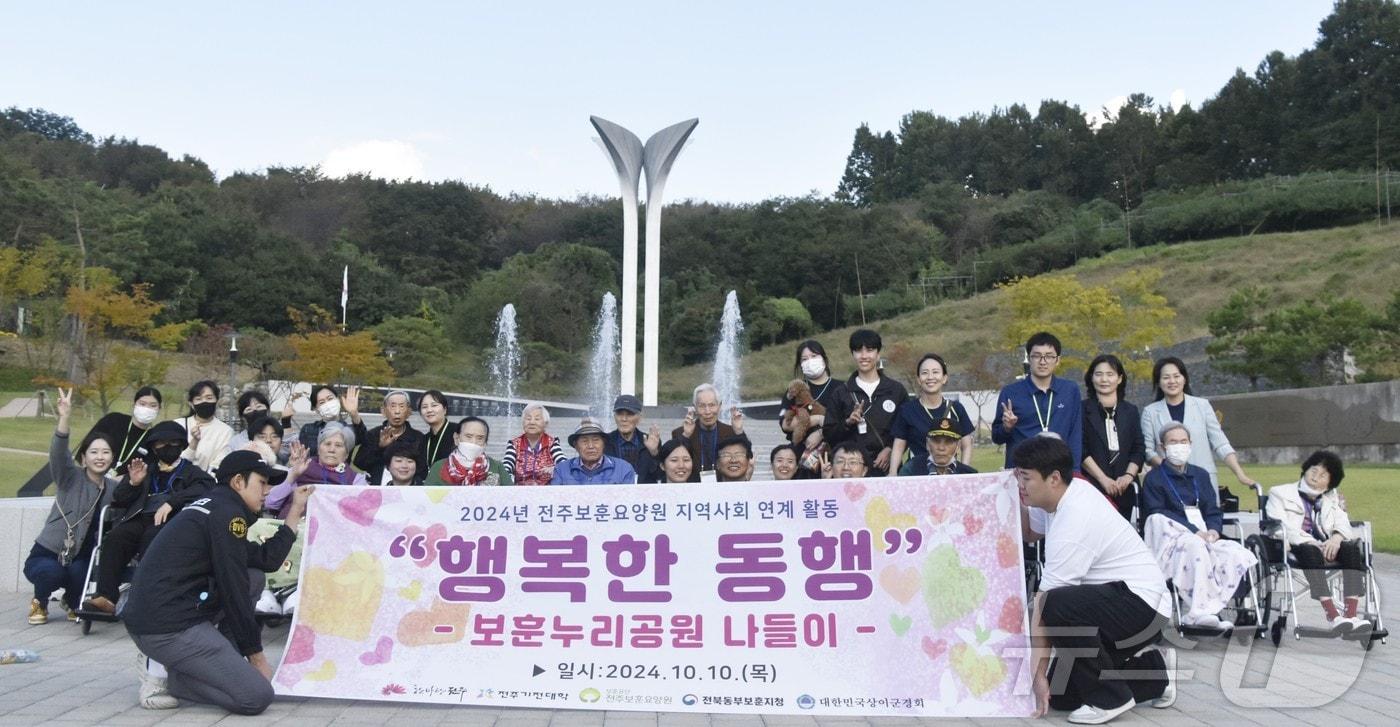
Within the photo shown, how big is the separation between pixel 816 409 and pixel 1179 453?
215 cm

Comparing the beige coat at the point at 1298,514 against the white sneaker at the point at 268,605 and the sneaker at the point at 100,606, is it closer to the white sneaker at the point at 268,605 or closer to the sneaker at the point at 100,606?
the white sneaker at the point at 268,605

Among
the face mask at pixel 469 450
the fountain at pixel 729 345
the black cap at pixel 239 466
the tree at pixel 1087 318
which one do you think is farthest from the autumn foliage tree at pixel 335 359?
the black cap at pixel 239 466

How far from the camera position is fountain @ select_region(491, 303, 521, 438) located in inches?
1655

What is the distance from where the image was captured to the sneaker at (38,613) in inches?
282

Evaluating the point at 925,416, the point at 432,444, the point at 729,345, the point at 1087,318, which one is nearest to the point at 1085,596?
the point at 925,416

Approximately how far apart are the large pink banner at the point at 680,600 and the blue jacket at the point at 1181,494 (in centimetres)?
213

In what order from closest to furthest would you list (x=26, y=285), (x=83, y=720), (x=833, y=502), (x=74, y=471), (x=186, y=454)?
(x=83, y=720)
(x=833, y=502)
(x=74, y=471)
(x=186, y=454)
(x=26, y=285)

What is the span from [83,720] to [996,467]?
610 inches

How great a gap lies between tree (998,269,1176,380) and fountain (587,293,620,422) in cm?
1306

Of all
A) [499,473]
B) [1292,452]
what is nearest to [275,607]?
[499,473]

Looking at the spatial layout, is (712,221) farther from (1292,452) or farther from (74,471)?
(74,471)

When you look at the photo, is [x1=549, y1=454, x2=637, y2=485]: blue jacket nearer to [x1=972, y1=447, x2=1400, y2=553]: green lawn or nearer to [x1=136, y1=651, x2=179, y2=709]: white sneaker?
[x1=136, y1=651, x2=179, y2=709]: white sneaker

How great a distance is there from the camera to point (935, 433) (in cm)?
650

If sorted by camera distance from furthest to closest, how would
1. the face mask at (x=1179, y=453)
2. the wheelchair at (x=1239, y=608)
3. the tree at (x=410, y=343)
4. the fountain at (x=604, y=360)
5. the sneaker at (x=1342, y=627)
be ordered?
the tree at (x=410, y=343)
the fountain at (x=604, y=360)
the face mask at (x=1179, y=453)
the sneaker at (x=1342, y=627)
the wheelchair at (x=1239, y=608)
